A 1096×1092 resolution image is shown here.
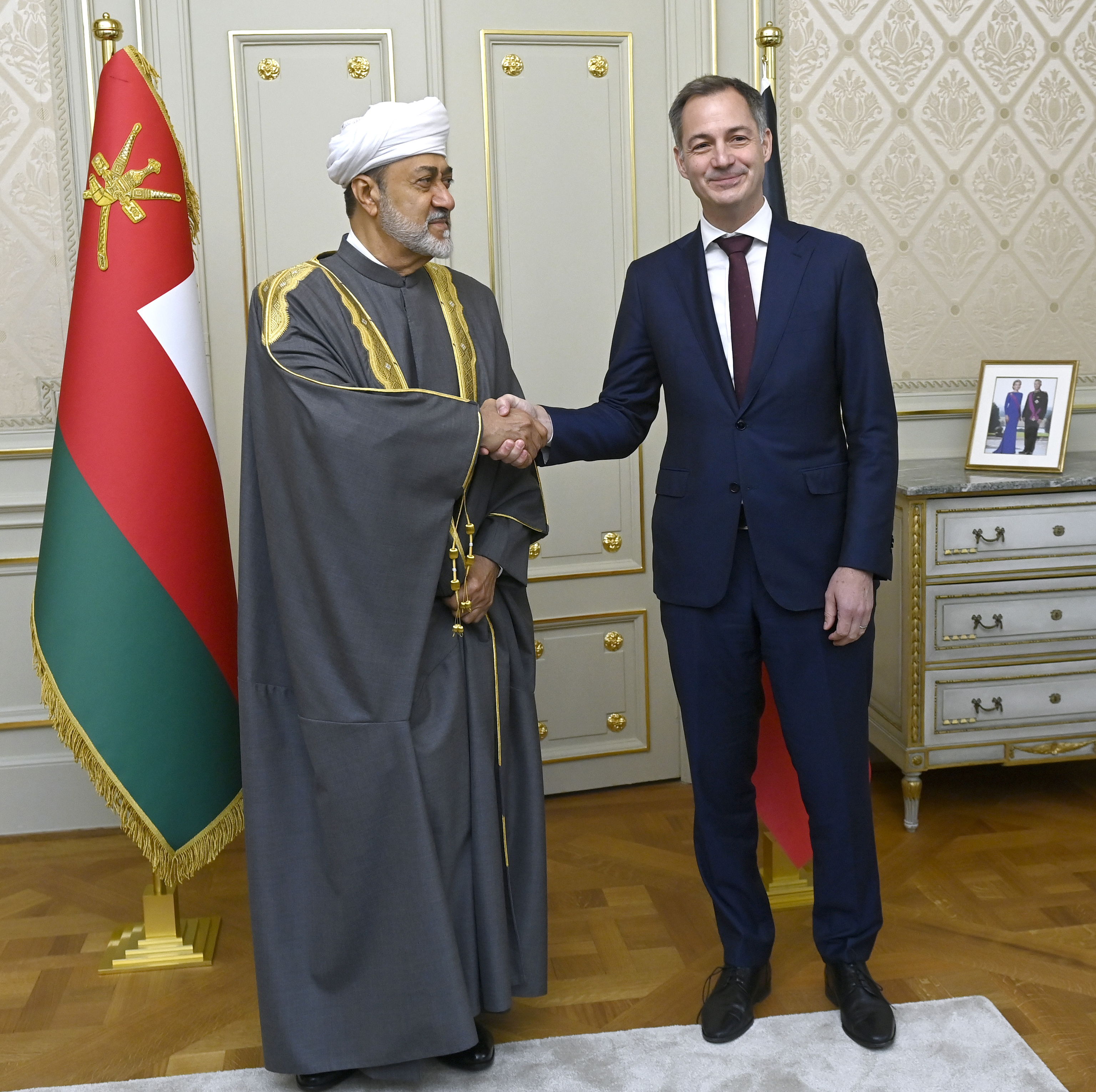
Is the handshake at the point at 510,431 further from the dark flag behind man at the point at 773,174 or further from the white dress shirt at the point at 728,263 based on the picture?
the dark flag behind man at the point at 773,174

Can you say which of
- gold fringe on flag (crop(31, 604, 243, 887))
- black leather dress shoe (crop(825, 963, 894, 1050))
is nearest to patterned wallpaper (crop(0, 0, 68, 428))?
gold fringe on flag (crop(31, 604, 243, 887))

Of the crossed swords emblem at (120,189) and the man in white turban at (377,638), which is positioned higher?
the crossed swords emblem at (120,189)

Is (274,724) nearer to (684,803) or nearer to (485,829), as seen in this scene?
(485,829)

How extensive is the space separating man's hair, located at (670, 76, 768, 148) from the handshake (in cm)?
58

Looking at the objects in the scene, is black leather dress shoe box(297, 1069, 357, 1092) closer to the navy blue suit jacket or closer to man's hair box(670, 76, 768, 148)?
the navy blue suit jacket

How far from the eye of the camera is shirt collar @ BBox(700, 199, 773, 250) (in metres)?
2.18

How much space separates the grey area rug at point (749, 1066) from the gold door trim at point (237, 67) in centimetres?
201

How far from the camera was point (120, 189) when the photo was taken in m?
2.41

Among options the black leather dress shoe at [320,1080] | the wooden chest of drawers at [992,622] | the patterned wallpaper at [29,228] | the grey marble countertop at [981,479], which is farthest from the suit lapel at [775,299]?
the patterned wallpaper at [29,228]

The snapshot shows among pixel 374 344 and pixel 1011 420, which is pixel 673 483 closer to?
pixel 374 344

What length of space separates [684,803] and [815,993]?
116 centimetres

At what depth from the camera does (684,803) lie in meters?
3.52

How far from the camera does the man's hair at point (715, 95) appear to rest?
2096 mm

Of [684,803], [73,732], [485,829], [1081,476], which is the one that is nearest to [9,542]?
[73,732]
